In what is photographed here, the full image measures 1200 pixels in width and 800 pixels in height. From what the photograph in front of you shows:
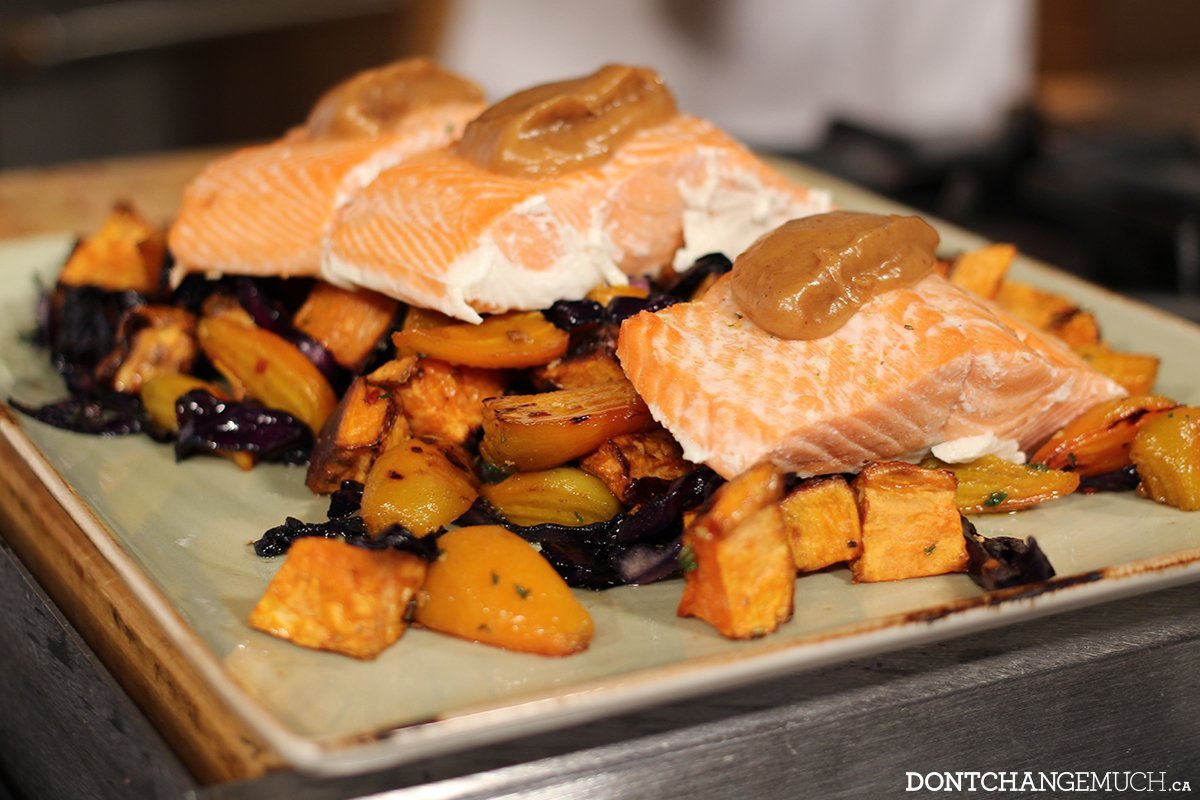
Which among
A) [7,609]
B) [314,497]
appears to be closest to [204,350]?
[314,497]

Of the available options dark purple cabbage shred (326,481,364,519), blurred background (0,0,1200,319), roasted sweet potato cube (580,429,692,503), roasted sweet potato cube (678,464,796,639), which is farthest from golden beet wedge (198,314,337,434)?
blurred background (0,0,1200,319)

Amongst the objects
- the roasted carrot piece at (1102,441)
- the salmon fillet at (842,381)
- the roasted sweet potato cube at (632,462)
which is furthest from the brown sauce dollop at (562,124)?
the roasted carrot piece at (1102,441)

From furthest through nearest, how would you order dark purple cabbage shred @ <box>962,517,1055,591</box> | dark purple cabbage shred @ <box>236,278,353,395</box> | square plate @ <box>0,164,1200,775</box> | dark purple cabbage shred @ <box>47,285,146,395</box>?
1. dark purple cabbage shred @ <box>47,285,146,395</box>
2. dark purple cabbage shred @ <box>236,278,353,395</box>
3. dark purple cabbage shred @ <box>962,517,1055,591</box>
4. square plate @ <box>0,164,1200,775</box>

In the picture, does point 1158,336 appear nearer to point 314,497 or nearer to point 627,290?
point 627,290

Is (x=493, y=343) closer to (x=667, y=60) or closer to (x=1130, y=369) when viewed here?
(x=1130, y=369)

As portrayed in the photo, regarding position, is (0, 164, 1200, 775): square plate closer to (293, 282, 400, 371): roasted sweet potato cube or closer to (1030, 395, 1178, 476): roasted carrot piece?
(1030, 395, 1178, 476): roasted carrot piece
